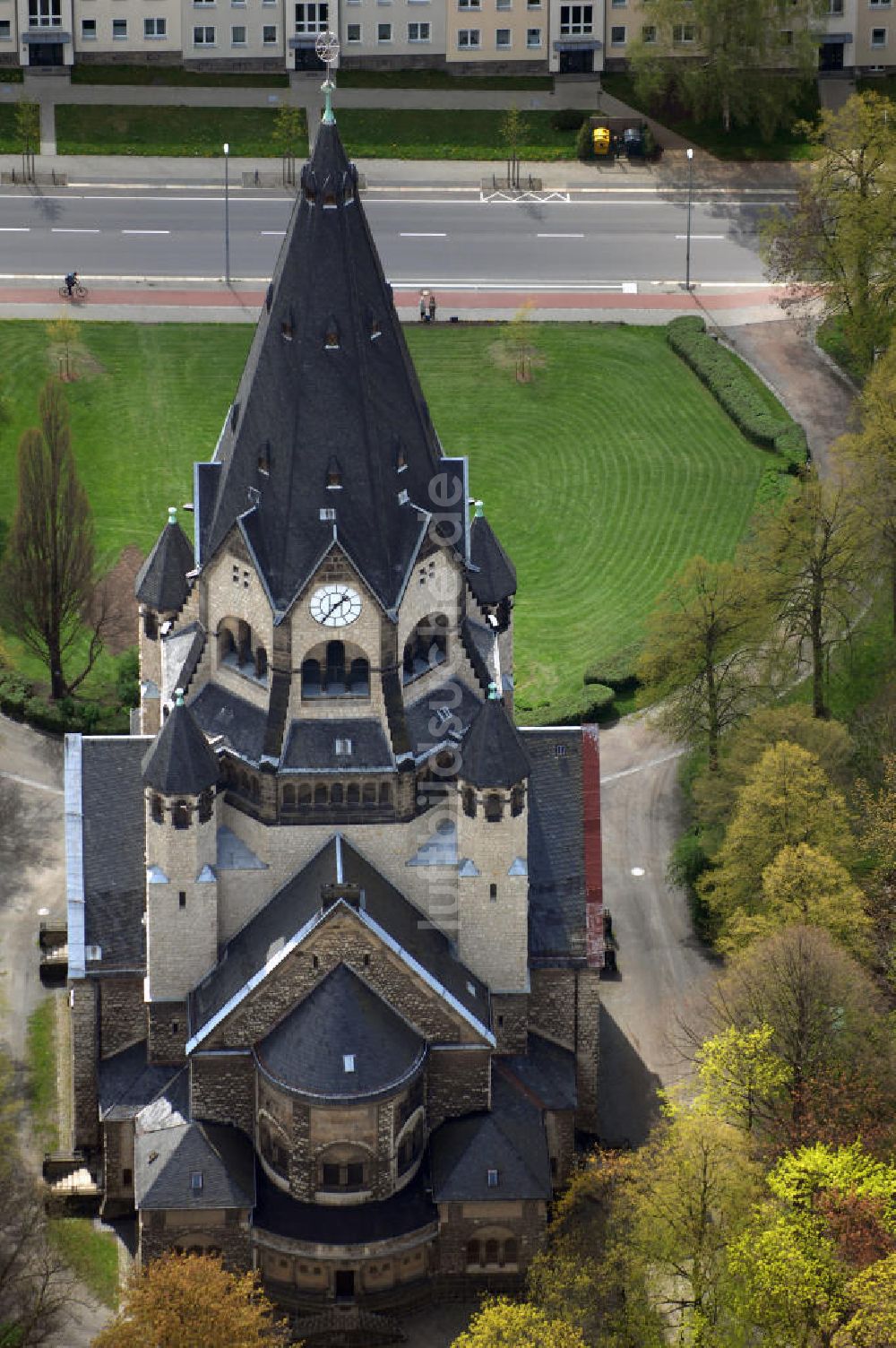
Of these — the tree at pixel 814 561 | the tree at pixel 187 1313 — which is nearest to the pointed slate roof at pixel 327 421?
the tree at pixel 187 1313

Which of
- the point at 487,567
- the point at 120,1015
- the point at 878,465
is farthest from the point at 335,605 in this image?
the point at 878,465

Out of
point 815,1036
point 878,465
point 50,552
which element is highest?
point 878,465

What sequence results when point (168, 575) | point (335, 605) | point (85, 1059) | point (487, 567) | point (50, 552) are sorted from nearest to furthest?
point (335, 605), point (85, 1059), point (168, 575), point (487, 567), point (50, 552)

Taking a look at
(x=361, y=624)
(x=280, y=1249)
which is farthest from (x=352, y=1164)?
(x=361, y=624)

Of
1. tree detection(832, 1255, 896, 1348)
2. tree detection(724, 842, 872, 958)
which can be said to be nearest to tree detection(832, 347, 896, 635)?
tree detection(724, 842, 872, 958)

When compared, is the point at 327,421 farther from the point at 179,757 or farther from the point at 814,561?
the point at 814,561

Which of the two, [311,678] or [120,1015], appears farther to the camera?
[120,1015]

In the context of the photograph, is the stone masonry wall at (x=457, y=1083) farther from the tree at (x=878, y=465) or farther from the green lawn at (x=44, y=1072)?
the tree at (x=878, y=465)
